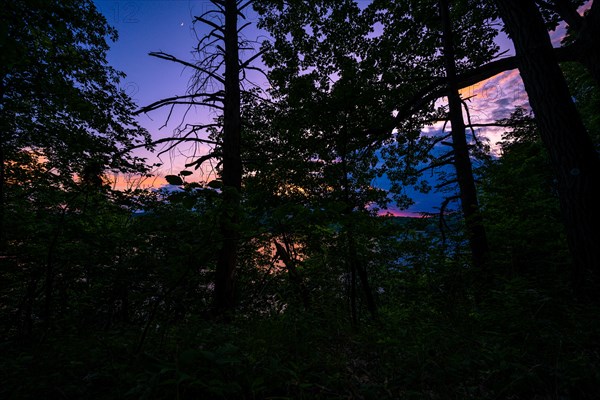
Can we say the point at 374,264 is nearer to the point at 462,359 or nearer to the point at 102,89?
the point at 462,359

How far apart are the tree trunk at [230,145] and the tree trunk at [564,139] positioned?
5.57 meters

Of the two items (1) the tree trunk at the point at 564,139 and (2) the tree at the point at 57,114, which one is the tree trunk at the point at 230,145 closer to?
(2) the tree at the point at 57,114

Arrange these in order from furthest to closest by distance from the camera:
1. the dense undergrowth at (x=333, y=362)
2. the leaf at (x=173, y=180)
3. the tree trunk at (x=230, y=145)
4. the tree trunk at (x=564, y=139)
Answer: the tree trunk at (x=230, y=145)
the tree trunk at (x=564, y=139)
the leaf at (x=173, y=180)
the dense undergrowth at (x=333, y=362)

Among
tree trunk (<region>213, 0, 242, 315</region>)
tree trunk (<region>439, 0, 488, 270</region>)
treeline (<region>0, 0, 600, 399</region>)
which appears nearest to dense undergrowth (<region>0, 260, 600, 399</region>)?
treeline (<region>0, 0, 600, 399</region>)

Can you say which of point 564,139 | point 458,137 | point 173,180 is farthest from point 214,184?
point 458,137

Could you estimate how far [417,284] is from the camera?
20.7 feet

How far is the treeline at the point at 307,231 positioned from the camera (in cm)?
203

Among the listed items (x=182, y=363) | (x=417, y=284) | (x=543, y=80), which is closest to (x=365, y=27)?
(x=543, y=80)

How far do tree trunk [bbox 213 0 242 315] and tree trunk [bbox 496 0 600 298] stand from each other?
557 cm

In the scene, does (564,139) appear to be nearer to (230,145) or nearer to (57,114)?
(230,145)

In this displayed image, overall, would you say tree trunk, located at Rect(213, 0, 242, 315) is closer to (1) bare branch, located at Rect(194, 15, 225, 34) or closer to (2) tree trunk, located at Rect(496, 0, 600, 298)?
(1) bare branch, located at Rect(194, 15, 225, 34)

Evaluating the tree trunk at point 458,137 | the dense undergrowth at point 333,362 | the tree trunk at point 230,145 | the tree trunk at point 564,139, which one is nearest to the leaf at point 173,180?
the dense undergrowth at point 333,362

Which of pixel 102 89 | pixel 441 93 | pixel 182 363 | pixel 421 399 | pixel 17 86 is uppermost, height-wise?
pixel 102 89

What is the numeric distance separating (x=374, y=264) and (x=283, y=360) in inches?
286
